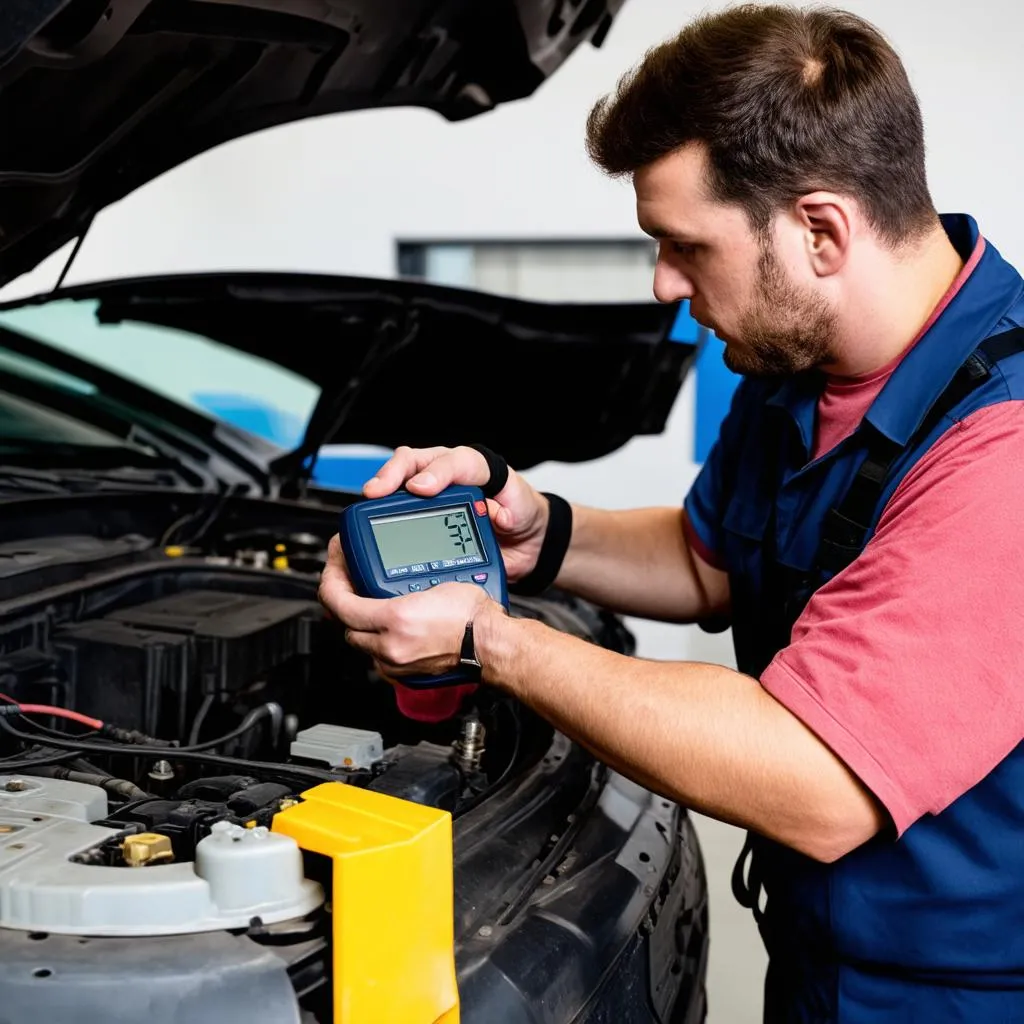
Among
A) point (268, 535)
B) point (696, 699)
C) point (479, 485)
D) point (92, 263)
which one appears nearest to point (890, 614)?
point (696, 699)

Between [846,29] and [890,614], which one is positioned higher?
[846,29]

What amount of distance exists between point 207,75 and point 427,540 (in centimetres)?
80

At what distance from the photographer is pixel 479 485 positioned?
1.43 meters

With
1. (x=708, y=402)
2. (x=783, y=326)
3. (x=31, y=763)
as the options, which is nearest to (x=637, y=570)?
(x=783, y=326)

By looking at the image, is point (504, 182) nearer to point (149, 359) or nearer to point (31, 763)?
point (149, 359)

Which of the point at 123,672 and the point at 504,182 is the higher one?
the point at 504,182

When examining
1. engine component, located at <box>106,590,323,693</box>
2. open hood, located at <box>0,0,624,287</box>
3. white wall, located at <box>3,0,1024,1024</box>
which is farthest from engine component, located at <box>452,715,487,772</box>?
white wall, located at <box>3,0,1024,1024</box>

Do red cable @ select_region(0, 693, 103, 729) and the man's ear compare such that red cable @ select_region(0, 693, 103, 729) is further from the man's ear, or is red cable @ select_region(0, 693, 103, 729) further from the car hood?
the car hood

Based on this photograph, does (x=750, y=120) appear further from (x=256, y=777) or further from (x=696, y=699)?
(x=256, y=777)

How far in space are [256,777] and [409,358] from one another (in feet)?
4.29

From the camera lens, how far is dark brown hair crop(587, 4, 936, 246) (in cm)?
110

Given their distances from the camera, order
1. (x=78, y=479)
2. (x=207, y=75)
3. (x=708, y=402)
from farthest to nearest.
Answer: (x=708, y=402) → (x=78, y=479) → (x=207, y=75)

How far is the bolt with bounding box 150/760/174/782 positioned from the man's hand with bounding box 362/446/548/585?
40 centimetres

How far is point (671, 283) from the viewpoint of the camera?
1243 mm
